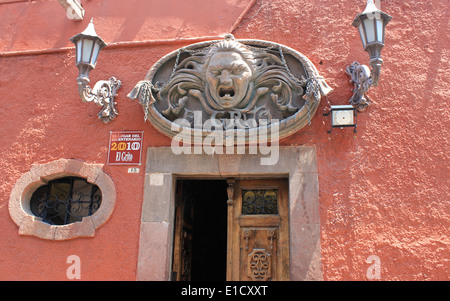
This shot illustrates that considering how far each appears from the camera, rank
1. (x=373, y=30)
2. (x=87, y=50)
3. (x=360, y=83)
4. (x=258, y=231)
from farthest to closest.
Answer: (x=258, y=231) < (x=360, y=83) < (x=87, y=50) < (x=373, y=30)

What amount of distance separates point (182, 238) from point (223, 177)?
86 cm

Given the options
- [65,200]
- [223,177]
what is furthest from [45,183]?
[223,177]

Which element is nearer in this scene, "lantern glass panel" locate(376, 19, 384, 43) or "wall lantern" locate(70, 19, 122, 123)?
"lantern glass panel" locate(376, 19, 384, 43)

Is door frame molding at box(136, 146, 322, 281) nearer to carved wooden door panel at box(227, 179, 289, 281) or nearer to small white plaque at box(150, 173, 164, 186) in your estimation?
small white plaque at box(150, 173, 164, 186)

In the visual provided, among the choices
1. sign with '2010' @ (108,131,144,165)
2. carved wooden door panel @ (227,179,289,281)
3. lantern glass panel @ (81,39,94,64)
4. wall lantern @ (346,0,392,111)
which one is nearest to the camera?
wall lantern @ (346,0,392,111)

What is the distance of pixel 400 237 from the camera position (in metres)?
3.95

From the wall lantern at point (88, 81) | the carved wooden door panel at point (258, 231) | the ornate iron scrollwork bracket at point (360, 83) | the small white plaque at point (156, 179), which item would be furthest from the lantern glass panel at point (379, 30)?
the wall lantern at point (88, 81)

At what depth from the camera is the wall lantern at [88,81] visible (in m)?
3.98

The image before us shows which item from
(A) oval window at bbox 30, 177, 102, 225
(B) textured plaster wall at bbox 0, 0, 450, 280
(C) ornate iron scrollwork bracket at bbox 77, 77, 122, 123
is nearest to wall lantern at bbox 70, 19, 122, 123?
(C) ornate iron scrollwork bracket at bbox 77, 77, 122, 123

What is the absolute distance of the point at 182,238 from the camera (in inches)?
185

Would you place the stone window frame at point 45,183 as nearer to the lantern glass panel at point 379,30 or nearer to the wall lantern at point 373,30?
the wall lantern at point 373,30

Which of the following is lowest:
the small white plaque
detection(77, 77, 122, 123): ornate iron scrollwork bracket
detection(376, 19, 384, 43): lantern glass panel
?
the small white plaque

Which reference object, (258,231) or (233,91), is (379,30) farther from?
(258,231)

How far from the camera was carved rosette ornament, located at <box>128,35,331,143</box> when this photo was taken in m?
4.31
